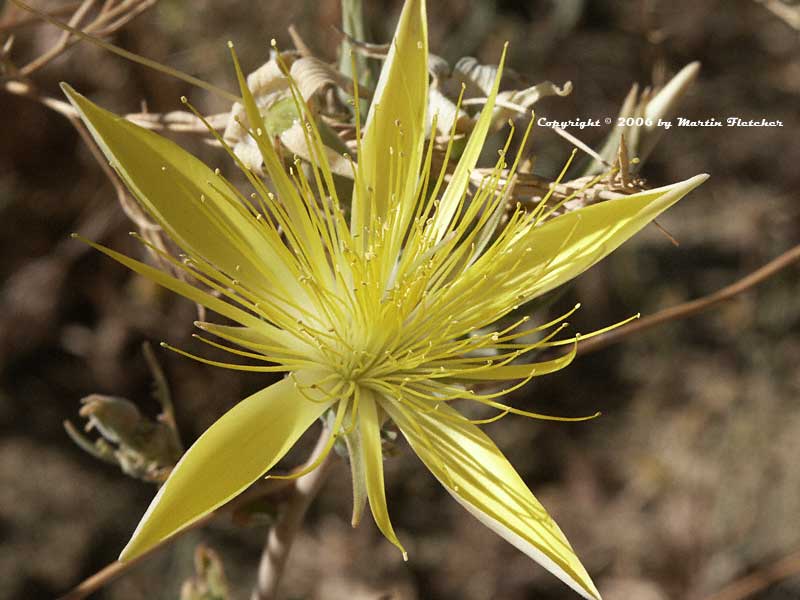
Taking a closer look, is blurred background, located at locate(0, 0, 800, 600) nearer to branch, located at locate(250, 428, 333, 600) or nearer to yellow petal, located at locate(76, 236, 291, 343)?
branch, located at locate(250, 428, 333, 600)

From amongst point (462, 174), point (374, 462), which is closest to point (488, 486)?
point (374, 462)

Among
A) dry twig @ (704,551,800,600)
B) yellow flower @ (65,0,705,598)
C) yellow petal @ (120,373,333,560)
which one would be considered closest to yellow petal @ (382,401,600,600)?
yellow flower @ (65,0,705,598)

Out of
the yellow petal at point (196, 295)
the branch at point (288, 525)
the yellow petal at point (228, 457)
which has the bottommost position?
the branch at point (288, 525)

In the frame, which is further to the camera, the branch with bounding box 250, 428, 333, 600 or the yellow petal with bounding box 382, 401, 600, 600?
the branch with bounding box 250, 428, 333, 600

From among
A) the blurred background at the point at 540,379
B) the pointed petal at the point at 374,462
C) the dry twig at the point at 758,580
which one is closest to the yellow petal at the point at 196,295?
the pointed petal at the point at 374,462

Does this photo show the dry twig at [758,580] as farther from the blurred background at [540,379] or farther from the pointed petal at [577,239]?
the pointed petal at [577,239]

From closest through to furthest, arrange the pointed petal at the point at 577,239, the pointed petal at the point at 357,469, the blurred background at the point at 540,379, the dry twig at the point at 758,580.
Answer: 1. the pointed petal at the point at 357,469
2. the pointed petal at the point at 577,239
3. the dry twig at the point at 758,580
4. the blurred background at the point at 540,379
